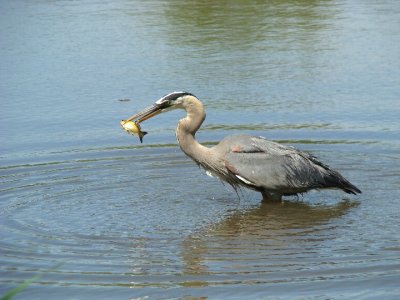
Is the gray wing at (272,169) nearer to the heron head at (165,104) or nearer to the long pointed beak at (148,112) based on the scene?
the heron head at (165,104)

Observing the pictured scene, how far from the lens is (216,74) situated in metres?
15.2

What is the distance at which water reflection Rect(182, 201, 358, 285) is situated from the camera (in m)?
8.21

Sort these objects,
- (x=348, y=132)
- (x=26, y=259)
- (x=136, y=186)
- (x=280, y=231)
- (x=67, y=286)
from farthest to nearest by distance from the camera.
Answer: (x=348, y=132)
(x=136, y=186)
(x=280, y=231)
(x=26, y=259)
(x=67, y=286)

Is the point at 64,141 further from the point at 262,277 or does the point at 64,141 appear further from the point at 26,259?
the point at 262,277

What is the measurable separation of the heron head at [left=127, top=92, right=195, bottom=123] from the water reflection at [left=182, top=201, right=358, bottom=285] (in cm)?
129

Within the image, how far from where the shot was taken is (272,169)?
10.5 meters

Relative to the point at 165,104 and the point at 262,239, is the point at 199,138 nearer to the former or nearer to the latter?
the point at 165,104

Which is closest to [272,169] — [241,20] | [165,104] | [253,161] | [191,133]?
[253,161]

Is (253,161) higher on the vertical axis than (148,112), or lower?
lower

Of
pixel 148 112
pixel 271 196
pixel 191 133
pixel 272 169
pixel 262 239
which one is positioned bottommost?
pixel 271 196

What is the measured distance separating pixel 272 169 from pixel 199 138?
2.29 meters

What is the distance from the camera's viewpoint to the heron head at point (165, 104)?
34.3 feet

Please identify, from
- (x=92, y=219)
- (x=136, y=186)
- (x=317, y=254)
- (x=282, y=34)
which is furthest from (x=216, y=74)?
(x=317, y=254)

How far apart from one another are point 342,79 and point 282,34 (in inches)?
124
